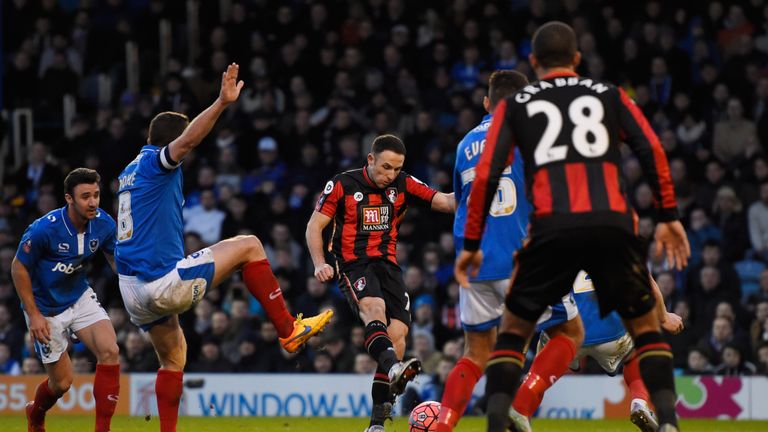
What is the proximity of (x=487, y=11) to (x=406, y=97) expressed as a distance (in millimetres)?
2015

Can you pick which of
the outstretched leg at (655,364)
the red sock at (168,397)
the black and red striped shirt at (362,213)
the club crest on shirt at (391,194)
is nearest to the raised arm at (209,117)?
the red sock at (168,397)

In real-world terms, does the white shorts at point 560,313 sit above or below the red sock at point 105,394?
above

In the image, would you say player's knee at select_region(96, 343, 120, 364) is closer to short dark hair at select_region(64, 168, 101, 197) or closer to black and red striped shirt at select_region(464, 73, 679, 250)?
short dark hair at select_region(64, 168, 101, 197)

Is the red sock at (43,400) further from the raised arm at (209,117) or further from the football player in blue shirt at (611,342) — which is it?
the football player in blue shirt at (611,342)

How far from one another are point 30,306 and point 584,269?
4.98 metres

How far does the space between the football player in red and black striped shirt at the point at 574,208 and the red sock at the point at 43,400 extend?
458cm

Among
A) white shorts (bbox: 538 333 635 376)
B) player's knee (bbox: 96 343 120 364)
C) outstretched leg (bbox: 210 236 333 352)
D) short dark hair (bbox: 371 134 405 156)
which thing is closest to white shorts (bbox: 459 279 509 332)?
outstretched leg (bbox: 210 236 333 352)

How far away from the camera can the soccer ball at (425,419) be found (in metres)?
9.13

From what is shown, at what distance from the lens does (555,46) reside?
23.3ft

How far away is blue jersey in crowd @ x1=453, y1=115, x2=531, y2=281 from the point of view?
8.20 m

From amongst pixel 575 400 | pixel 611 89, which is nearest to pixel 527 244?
pixel 611 89

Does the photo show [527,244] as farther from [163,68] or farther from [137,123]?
[163,68]

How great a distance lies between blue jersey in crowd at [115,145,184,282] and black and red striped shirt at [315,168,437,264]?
187 centimetres

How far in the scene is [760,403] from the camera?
14.4m
